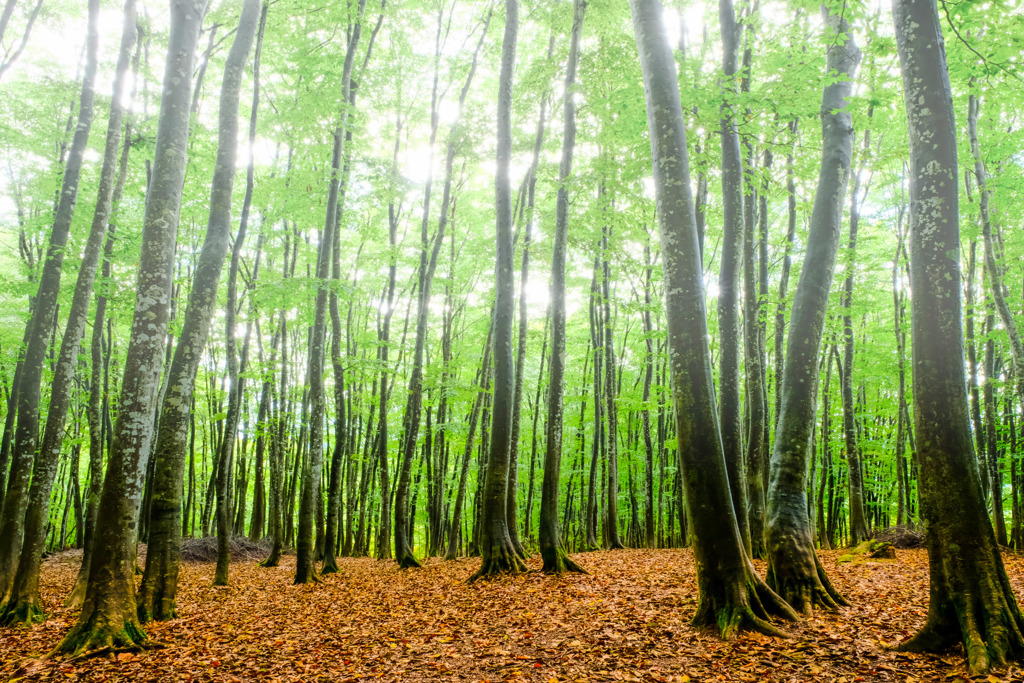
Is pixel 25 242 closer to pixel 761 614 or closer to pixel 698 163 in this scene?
pixel 698 163

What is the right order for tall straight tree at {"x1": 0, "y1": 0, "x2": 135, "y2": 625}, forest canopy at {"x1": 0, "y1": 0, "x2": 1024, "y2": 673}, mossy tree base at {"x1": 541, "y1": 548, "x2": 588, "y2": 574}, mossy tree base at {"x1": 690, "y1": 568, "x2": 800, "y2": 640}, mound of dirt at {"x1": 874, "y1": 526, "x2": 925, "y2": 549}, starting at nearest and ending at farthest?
mossy tree base at {"x1": 690, "y1": 568, "x2": 800, "y2": 640} → forest canopy at {"x1": 0, "y1": 0, "x2": 1024, "y2": 673} → tall straight tree at {"x1": 0, "y1": 0, "x2": 135, "y2": 625} → mossy tree base at {"x1": 541, "y1": 548, "x2": 588, "y2": 574} → mound of dirt at {"x1": 874, "y1": 526, "x2": 925, "y2": 549}

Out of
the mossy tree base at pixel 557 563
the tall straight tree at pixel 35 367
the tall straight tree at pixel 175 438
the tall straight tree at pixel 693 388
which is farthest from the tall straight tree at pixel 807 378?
the tall straight tree at pixel 35 367

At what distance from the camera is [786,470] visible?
6156 mm

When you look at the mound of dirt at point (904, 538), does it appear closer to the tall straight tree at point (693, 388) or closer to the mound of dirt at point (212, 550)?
the tall straight tree at point (693, 388)

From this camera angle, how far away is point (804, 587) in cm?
585

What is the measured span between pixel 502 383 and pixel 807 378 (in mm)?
5420

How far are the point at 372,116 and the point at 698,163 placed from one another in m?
12.0

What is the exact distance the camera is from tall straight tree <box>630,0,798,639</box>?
508 centimetres

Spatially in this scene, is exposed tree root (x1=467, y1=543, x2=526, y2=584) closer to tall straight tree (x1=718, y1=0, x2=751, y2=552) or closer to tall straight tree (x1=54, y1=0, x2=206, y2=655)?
tall straight tree (x1=718, y1=0, x2=751, y2=552)

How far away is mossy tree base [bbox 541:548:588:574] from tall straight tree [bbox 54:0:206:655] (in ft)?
21.0

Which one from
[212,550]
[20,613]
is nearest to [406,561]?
[20,613]

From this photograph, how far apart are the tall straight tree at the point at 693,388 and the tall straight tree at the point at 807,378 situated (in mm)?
852

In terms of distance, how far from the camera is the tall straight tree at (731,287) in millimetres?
6957

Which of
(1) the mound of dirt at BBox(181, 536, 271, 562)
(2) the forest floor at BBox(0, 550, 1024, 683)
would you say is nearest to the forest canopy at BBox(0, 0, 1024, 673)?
(2) the forest floor at BBox(0, 550, 1024, 683)
